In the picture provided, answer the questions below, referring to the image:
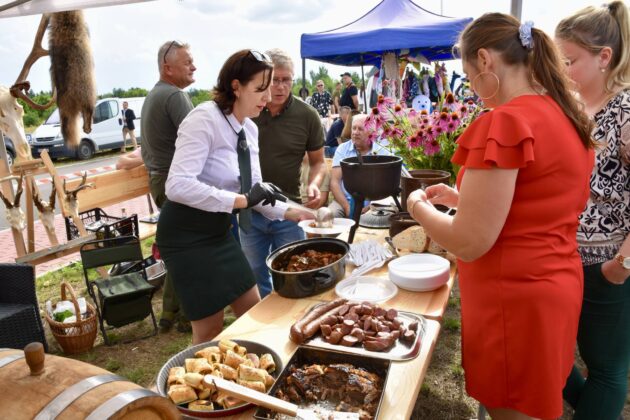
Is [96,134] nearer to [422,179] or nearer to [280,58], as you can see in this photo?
[280,58]

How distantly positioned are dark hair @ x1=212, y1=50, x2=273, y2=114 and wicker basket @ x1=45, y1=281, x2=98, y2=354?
86.9 inches

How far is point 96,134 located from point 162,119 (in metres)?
14.4

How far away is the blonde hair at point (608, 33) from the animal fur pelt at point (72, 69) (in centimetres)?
302

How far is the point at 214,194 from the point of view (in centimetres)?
203

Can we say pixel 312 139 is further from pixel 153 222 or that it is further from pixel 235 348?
pixel 153 222

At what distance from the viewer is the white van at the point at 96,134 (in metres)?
14.5

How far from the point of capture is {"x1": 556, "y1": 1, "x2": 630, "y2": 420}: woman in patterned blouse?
172 cm

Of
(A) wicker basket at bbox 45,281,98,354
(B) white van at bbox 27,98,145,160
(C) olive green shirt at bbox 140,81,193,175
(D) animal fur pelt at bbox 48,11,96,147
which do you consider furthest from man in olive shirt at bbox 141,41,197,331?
(B) white van at bbox 27,98,145,160

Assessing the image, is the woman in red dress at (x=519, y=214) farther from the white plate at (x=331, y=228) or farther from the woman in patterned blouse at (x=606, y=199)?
the white plate at (x=331, y=228)

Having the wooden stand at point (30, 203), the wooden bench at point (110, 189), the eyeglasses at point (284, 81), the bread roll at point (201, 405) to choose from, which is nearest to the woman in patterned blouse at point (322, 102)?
the wooden bench at point (110, 189)

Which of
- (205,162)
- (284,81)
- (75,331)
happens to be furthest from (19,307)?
(284,81)

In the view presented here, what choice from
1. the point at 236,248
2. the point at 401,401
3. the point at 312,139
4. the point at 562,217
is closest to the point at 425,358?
the point at 401,401

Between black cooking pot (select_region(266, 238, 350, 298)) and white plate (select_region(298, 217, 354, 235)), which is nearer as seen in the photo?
black cooking pot (select_region(266, 238, 350, 298))

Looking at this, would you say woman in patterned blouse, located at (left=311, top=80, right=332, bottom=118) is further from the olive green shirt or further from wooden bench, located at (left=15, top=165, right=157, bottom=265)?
the olive green shirt
